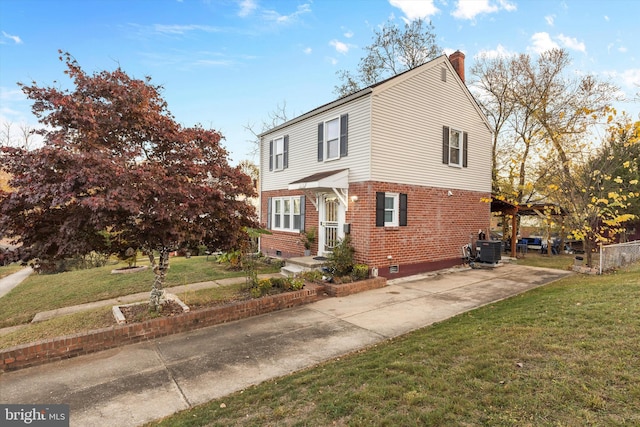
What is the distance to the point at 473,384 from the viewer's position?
354cm

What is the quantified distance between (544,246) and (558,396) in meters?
19.9

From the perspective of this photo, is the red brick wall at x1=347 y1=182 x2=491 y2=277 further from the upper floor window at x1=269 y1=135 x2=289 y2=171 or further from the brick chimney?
the brick chimney

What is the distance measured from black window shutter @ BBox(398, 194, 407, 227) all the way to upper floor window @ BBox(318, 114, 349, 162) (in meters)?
2.55

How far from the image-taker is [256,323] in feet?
21.8

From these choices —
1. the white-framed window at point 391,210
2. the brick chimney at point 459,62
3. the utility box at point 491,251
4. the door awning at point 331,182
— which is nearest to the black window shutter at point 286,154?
the door awning at point 331,182

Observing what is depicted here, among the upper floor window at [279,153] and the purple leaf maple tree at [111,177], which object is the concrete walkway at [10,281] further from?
the upper floor window at [279,153]

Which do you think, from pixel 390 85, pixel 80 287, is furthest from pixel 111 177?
pixel 390 85

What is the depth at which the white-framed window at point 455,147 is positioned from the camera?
41.6ft

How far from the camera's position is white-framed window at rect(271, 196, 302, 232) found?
44.7 ft

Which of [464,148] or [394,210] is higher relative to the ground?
[464,148]

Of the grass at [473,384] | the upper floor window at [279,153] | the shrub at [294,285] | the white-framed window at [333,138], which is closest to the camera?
the grass at [473,384]

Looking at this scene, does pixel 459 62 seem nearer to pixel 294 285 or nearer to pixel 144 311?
pixel 294 285

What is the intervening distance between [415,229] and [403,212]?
93 cm

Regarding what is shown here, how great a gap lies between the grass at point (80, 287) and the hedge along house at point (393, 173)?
344 cm
